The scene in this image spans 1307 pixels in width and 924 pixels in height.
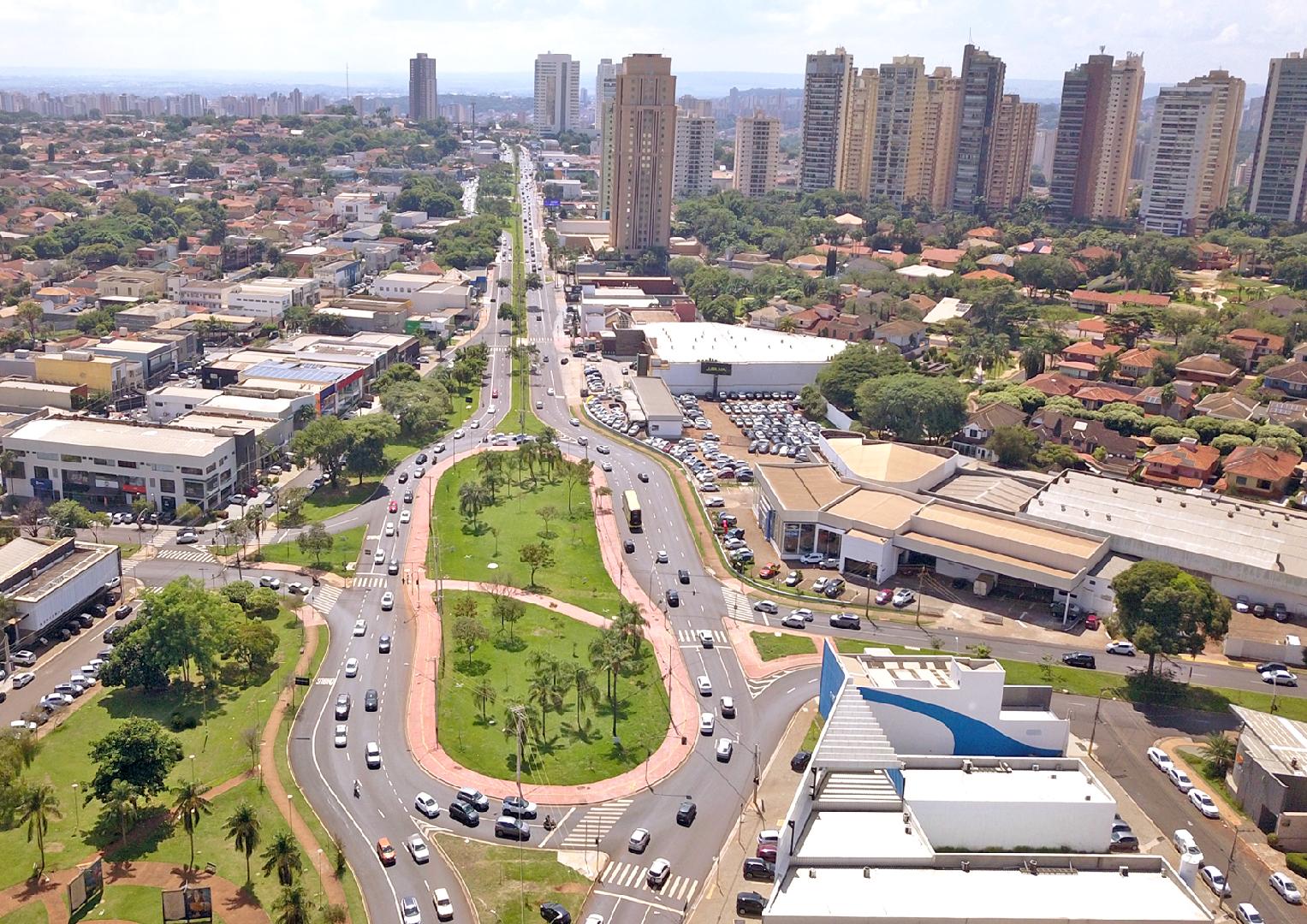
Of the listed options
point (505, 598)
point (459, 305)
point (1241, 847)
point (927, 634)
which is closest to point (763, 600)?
point (927, 634)

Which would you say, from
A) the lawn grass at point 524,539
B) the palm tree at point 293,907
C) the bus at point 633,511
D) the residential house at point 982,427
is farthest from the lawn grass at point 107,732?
the residential house at point 982,427

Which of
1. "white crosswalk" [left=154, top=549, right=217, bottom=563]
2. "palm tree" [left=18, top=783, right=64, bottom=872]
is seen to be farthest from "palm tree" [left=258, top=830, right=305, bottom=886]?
"white crosswalk" [left=154, top=549, right=217, bottom=563]

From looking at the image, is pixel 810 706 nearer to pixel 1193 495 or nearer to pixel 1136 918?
pixel 1136 918

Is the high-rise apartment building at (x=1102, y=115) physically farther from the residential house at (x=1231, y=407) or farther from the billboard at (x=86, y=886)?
the billboard at (x=86, y=886)

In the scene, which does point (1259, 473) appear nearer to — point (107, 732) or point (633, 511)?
point (633, 511)

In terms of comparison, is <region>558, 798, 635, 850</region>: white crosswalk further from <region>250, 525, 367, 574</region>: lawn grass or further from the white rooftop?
the white rooftop
